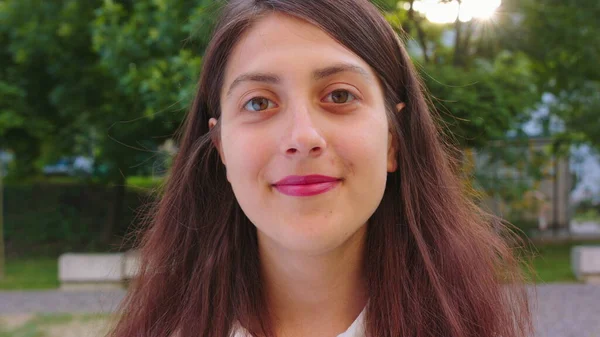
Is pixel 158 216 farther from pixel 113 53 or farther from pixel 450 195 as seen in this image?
pixel 113 53

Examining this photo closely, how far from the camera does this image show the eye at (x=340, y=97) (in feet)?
4.83

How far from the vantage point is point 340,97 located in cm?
148

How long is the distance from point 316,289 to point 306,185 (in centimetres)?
38

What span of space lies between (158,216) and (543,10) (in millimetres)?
8746

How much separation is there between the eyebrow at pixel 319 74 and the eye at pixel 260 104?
0.05m

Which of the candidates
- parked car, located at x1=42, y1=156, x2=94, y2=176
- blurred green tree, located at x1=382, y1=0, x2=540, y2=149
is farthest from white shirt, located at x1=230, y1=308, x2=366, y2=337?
parked car, located at x1=42, y1=156, x2=94, y2=176

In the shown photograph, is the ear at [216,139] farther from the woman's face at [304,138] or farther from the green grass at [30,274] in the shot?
the green grass at [30,274]

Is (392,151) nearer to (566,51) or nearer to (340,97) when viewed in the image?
(340,97)

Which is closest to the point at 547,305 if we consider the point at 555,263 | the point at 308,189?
the point at 555,263

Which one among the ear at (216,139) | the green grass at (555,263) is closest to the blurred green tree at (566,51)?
the green grass at (555,263)

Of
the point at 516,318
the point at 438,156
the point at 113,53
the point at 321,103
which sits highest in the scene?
the point at 113,53

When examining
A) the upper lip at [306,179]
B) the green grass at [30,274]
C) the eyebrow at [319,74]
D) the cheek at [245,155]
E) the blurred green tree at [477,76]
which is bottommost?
the green grass at [30,274]

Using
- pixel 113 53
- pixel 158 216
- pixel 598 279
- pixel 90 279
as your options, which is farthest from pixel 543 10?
pixel 158 216

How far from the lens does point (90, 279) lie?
849 cm
